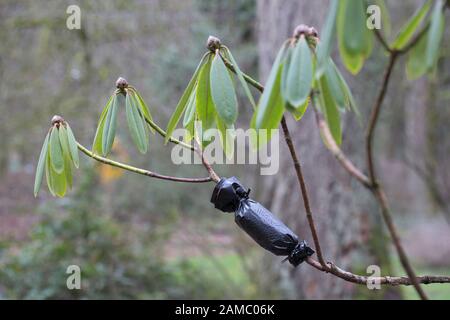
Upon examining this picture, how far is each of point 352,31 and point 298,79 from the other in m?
0.10

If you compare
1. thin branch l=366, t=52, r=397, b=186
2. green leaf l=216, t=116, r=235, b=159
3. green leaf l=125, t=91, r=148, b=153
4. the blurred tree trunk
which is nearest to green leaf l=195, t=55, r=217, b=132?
green leaf l=216, t=116, r=235, b=159

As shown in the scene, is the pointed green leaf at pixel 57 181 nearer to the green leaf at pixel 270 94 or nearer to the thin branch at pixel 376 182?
the green leaf at pixel 270 94

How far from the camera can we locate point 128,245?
472 centimetres

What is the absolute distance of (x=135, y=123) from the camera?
1.04 meters

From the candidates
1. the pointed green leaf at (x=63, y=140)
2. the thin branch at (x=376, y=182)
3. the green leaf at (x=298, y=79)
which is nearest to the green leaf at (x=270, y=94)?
the green leaf at (x=298, y=79)

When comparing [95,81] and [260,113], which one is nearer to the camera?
[260,113]

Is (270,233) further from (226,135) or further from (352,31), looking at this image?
(352,31)

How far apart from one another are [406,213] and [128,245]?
952 centimetres

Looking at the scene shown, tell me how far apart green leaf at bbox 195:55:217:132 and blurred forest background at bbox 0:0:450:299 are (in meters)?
2.44

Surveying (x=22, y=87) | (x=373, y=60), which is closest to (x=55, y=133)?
(x=373, y=60)

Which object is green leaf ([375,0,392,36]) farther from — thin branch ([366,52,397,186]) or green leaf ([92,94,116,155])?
green leaf ([92,94,116,155])

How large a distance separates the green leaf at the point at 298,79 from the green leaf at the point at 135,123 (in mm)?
458

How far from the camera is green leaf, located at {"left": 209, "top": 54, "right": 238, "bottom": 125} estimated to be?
82 centimetres
